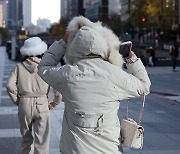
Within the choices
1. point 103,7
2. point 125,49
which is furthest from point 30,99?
point 103,7

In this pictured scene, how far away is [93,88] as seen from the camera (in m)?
3.24

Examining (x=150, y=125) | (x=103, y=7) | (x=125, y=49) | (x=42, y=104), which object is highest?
(x=103, y=7)

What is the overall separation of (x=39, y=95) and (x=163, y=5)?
57.2 metres

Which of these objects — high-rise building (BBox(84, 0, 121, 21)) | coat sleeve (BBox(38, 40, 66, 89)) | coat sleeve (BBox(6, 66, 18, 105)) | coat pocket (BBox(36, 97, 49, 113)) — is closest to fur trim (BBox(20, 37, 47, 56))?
coat sleeve (BBox(6, 66, 18, 105))

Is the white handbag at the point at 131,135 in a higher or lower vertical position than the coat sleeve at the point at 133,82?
lower

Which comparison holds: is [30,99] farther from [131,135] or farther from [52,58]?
[131,135]

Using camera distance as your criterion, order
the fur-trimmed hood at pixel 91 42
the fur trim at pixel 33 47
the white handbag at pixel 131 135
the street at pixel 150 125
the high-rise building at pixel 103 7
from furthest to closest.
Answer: the high-rise building at pixel 103 7 → the street at pixel 150 125 → the fur trim at pixel 33 47 → the white handbag at pixel 131 135 → the fur-trimmed hood at pixel 91 42

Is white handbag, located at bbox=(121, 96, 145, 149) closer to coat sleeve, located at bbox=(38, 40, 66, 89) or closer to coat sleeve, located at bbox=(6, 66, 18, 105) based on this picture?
coat sleeve, located at bbox=(38, 40, 66, 89)

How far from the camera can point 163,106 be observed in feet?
44.4

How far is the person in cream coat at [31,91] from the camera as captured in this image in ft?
18.4

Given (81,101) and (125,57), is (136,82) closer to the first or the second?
(125,57)

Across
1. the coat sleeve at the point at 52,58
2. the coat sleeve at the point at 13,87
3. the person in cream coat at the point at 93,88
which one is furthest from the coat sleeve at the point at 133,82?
the coat sleeve at the point at 13,87

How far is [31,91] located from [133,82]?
98.2 inches

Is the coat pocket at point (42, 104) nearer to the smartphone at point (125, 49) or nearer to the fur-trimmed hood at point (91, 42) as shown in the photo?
the fur-trimmed hood at point (91, 42)
